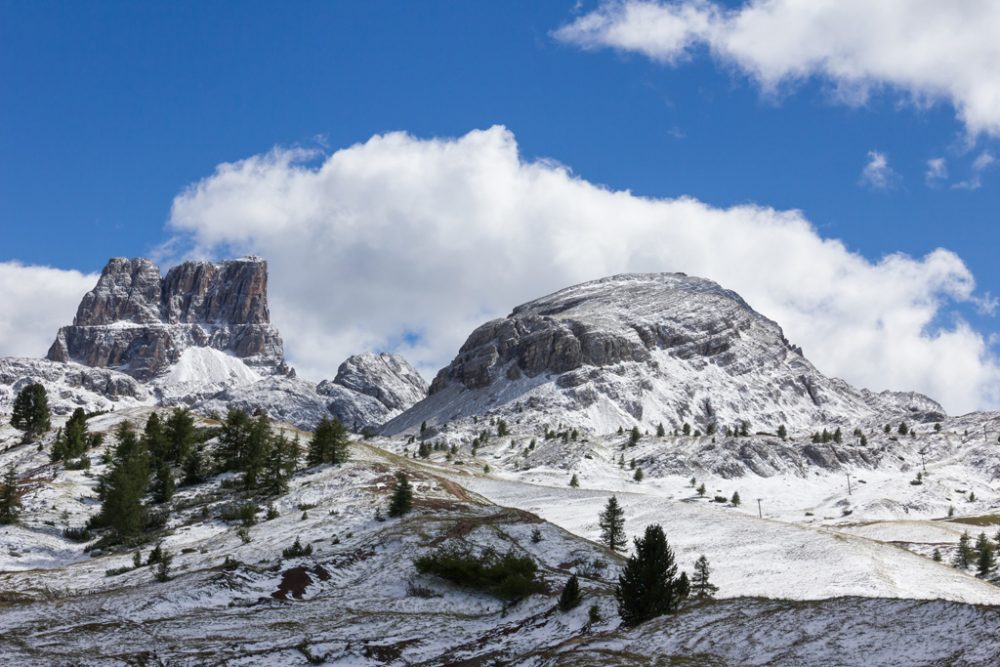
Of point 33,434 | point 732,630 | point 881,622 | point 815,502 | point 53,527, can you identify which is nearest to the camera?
point 881,622

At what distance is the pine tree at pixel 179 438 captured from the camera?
107812 millimetres

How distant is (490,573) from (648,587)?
17838mm

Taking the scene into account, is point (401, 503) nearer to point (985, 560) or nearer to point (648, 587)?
point (648, 587)

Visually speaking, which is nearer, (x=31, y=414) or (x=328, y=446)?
(x=328, y=446)

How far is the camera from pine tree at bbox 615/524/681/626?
4350 centimetres

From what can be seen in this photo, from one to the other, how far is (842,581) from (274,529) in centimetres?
4827

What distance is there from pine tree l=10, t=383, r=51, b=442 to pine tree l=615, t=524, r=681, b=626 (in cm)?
10422

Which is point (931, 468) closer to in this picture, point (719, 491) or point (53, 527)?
point (719, 491)

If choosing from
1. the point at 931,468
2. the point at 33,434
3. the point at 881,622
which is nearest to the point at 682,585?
the point at 881,622

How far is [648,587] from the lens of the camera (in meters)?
44.2

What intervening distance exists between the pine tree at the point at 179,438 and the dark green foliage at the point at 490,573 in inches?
2179

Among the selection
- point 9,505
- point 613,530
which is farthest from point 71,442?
point 613,530

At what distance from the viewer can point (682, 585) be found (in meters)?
47.6

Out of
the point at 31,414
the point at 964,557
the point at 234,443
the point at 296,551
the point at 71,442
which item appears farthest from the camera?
the point at 31,414
